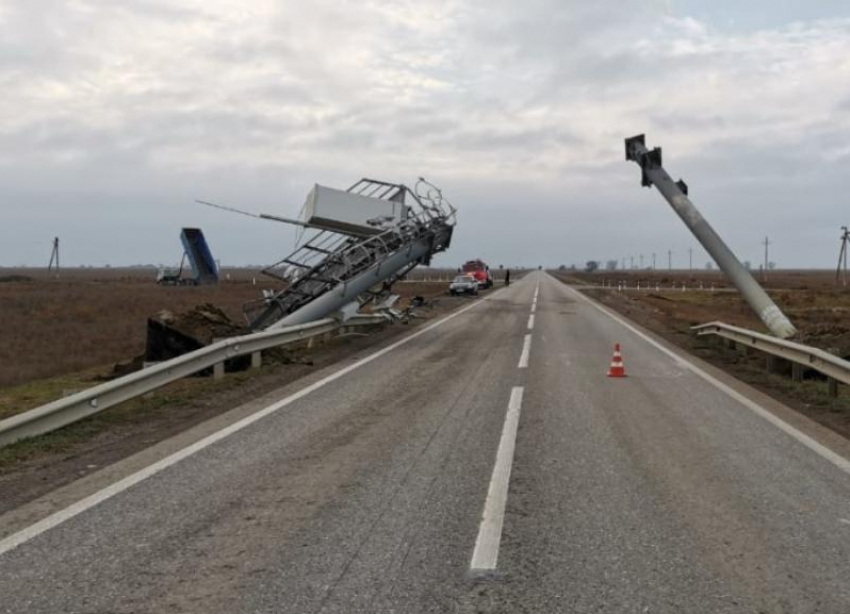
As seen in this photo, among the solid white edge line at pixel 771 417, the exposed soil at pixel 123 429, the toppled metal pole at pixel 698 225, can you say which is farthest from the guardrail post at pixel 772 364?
the exposed soil at pixel 123 429

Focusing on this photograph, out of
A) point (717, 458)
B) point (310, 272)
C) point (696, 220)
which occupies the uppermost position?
point (696, 220)

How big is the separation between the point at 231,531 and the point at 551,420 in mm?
4803

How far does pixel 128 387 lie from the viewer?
30.7 feet

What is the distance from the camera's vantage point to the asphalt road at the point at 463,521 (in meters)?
4.16

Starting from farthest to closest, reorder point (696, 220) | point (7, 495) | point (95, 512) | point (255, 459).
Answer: point (696, 220)
point (255, 459)
point (7, 495)
point (95, 512)

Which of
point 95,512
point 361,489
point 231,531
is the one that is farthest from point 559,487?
point 95,512

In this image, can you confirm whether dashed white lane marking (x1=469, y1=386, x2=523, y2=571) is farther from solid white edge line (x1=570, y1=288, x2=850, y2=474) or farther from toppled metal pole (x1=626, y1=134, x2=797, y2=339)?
toppled metal pole (x1=626, y1=134, x2=797, y2=339)

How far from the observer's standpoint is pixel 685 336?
2117cm

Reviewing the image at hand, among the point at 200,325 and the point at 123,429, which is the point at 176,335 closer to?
the point at 200,325

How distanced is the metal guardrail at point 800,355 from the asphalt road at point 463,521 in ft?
6.08

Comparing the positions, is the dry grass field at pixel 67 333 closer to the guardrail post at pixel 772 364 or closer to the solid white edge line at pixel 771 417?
the solid white edge line at pixel 771 417

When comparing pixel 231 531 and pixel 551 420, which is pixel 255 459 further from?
pixel 551 420

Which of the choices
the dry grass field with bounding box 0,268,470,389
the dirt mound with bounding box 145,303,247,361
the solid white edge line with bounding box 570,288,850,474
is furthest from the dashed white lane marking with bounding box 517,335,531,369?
the dry grass field with bounding box 0,268,470,389

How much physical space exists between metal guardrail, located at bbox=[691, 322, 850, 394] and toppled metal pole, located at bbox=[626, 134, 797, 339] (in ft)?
11.5
